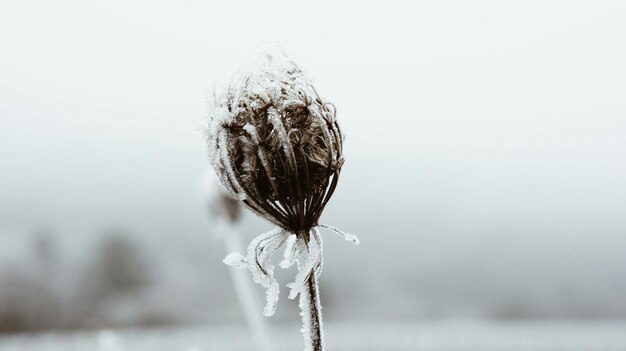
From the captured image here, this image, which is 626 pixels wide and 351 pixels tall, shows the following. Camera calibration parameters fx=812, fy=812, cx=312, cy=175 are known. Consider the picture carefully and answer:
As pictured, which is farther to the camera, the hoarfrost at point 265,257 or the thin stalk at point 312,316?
the hoarfrost at point 265,257

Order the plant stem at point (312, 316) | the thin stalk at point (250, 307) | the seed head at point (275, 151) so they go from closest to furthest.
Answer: the plant stem at point (312, 316), the seed head at point (275, 151), the thin stalk at point (250, 307)

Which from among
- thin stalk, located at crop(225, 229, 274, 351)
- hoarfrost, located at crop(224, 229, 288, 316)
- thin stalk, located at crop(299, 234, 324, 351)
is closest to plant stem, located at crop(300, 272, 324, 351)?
thin stalk, located at crop(299, 234, 324, 351)

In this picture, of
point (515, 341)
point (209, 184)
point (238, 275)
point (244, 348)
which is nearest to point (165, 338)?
point (244, 348)

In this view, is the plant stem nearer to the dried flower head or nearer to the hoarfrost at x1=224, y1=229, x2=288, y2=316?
the dried flower head

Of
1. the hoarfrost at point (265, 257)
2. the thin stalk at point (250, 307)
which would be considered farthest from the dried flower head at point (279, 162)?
the thin stalk at point (250, 307)

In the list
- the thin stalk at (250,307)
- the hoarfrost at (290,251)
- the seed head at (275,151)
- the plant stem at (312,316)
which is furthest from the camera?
the thin stalk at (250,307)

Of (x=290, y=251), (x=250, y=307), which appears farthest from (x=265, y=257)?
(x=250, y=307)

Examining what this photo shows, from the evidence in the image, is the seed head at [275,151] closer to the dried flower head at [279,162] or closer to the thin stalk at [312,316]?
the dried flower head at [279,162]
